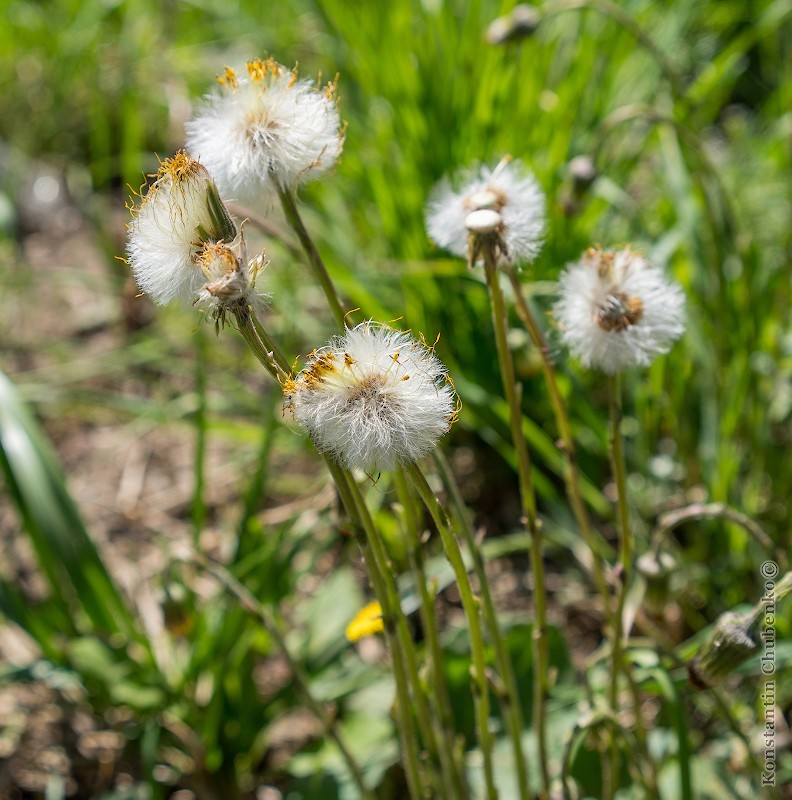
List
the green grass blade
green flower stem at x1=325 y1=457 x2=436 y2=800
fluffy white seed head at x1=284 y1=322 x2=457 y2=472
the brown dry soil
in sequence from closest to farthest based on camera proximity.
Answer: fluffy white seed head at x1=284 y1=322 x2=457 y2=472 → green flower stem at x1=325 y1=457 x2=436 y2=800 → the green grass blade → the brown dry soil

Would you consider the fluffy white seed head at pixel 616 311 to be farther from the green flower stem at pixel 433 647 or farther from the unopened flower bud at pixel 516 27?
the unopened flower bud at pixel 516 27

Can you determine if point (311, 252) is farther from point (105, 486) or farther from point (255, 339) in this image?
point (105, 486)

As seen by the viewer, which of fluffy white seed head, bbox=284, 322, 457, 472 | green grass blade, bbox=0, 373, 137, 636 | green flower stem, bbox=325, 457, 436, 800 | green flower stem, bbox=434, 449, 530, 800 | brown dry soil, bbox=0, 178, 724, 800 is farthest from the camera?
brown dry soil, bbox=0, 178, 724, 800

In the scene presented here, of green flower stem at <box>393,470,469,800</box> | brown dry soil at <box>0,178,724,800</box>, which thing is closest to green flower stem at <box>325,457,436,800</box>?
green flower stem at <box>393,470,469,800</box>

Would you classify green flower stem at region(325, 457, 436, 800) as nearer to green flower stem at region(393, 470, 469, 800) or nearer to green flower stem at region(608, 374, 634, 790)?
green flower stem at region(393, 470, 469, 800)

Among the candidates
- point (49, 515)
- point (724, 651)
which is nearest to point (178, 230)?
point (724, 651)

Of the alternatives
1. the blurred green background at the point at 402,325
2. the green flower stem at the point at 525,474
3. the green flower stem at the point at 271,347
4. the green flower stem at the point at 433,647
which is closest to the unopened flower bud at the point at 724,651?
Result: the blurred green background at the point at 402,325
